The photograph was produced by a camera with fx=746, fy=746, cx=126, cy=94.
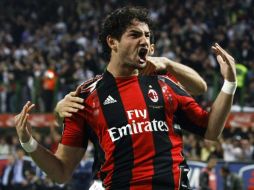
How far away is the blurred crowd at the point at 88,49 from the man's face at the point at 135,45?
36.6 ft

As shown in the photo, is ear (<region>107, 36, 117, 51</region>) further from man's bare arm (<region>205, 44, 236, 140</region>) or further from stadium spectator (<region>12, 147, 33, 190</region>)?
stadium spectator (<region>12, 147, 33, 190</region>)

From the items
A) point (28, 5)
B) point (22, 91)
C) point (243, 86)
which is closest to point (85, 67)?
point (22, 91)

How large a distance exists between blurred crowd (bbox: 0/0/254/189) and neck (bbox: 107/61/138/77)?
36.2ft

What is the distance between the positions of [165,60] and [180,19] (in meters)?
20.8

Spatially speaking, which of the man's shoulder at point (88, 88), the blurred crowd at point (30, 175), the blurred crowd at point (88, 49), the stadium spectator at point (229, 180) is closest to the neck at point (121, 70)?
the man's shoulder at point (88, 88)

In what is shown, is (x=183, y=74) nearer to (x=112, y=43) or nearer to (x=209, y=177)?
(x=112, y=43)

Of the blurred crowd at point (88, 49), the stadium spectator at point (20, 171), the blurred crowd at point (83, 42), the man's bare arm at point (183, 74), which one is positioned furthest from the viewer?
the blurred crowd at point (83, 42)

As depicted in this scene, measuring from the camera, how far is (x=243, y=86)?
18891 mm

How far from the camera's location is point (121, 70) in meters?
4.58

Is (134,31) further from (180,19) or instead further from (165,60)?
(180,19)

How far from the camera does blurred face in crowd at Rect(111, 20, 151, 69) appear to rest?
14.4ft

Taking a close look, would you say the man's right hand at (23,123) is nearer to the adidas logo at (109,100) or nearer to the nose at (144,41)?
the adidas logo at (109,100)

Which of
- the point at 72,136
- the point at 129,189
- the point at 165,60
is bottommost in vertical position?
the point at 129,189

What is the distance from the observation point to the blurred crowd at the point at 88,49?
18844 millimetres
